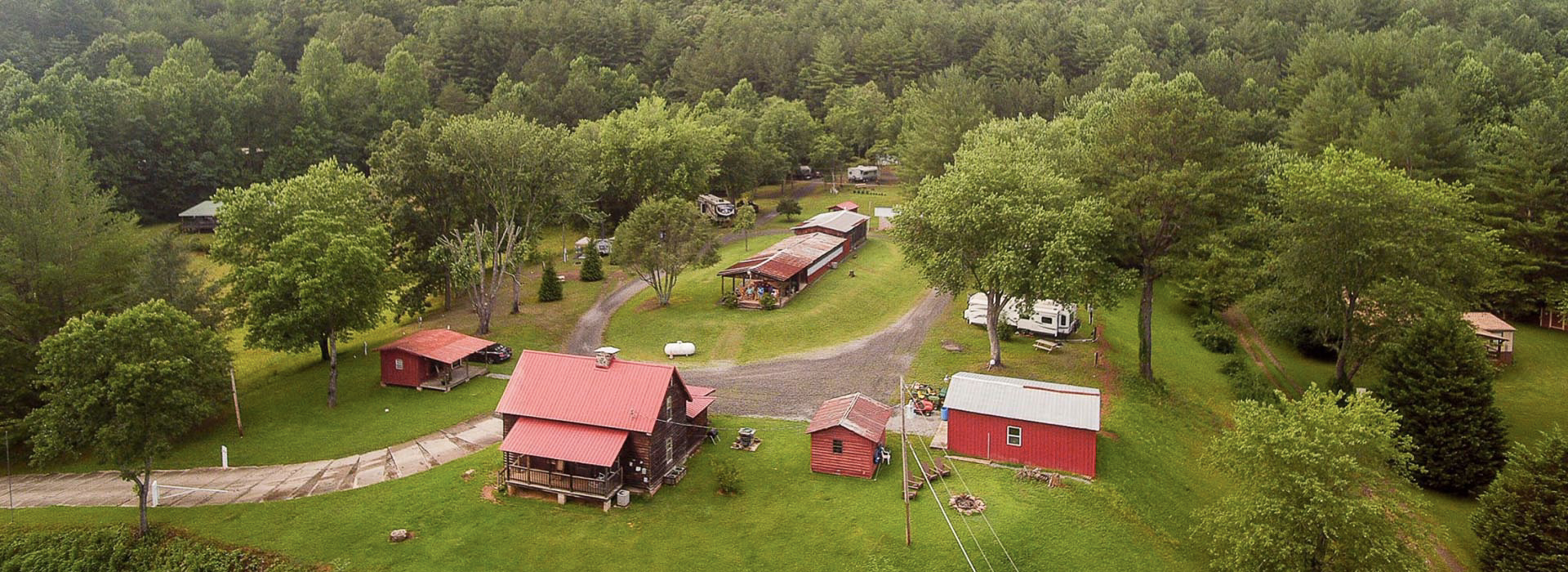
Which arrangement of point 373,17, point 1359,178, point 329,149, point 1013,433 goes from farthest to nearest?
point 373,17
point 329,149
point 1359,178
point 1013,433

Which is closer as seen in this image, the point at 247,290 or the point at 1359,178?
the point at 247,290

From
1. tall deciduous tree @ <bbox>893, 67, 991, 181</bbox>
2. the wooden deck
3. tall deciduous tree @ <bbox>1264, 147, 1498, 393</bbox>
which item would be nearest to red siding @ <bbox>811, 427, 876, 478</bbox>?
the wooden deck

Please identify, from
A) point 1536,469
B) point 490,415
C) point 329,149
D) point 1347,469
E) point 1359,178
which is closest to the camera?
point 1347,469

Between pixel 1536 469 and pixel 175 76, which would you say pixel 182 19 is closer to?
pixel 175 76

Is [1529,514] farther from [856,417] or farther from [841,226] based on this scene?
[841,226]

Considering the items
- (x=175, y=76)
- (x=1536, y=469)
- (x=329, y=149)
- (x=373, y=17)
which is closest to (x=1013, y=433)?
(x=1536, y=469)

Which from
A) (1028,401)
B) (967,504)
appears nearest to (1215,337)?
(1028,401)

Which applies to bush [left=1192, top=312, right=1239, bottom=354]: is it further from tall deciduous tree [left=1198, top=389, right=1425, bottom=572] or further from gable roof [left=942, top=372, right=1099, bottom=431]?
tall deciduous tree [left=1198, top=389, right=1425, bottom=572]

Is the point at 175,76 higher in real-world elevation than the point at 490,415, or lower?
higher
